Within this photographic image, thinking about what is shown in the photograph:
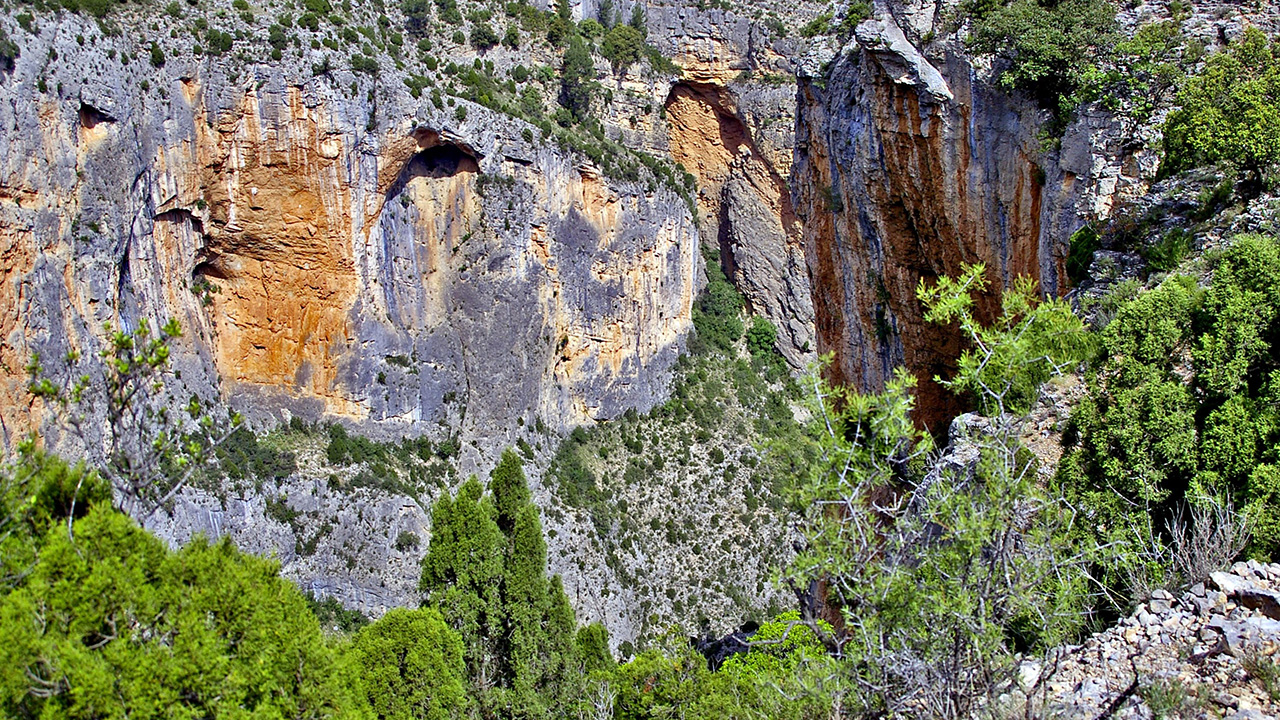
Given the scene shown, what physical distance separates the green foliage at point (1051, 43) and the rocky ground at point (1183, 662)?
280 inches

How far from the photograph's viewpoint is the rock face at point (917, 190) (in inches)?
493

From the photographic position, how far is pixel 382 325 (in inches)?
1487

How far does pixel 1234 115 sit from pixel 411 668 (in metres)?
13.7

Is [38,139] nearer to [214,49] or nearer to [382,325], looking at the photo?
[214,49]

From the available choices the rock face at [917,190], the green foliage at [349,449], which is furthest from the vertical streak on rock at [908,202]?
the green foliage at [349,449]

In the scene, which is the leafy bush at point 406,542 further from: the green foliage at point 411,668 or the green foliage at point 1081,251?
the green foliage at point 1081,251

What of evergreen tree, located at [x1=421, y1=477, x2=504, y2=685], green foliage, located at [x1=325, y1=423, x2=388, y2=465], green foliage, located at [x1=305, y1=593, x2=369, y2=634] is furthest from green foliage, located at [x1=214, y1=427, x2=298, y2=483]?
evergreen tree, located at [x1=421, y1=477, x2=504, y2=685]

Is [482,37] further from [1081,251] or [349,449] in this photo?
[1081,251]

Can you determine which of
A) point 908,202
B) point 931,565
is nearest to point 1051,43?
point 908,202

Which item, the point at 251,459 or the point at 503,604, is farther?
the point at 251,459

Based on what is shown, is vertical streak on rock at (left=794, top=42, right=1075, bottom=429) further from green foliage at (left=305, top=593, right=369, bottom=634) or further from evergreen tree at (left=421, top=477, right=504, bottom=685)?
green foliage at (left=305, top=593, right=369, bottom=634)

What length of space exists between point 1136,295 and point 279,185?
30765mm

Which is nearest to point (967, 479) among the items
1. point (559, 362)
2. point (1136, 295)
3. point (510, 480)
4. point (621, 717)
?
point (1136, 295)

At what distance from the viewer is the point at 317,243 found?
35812 mm
